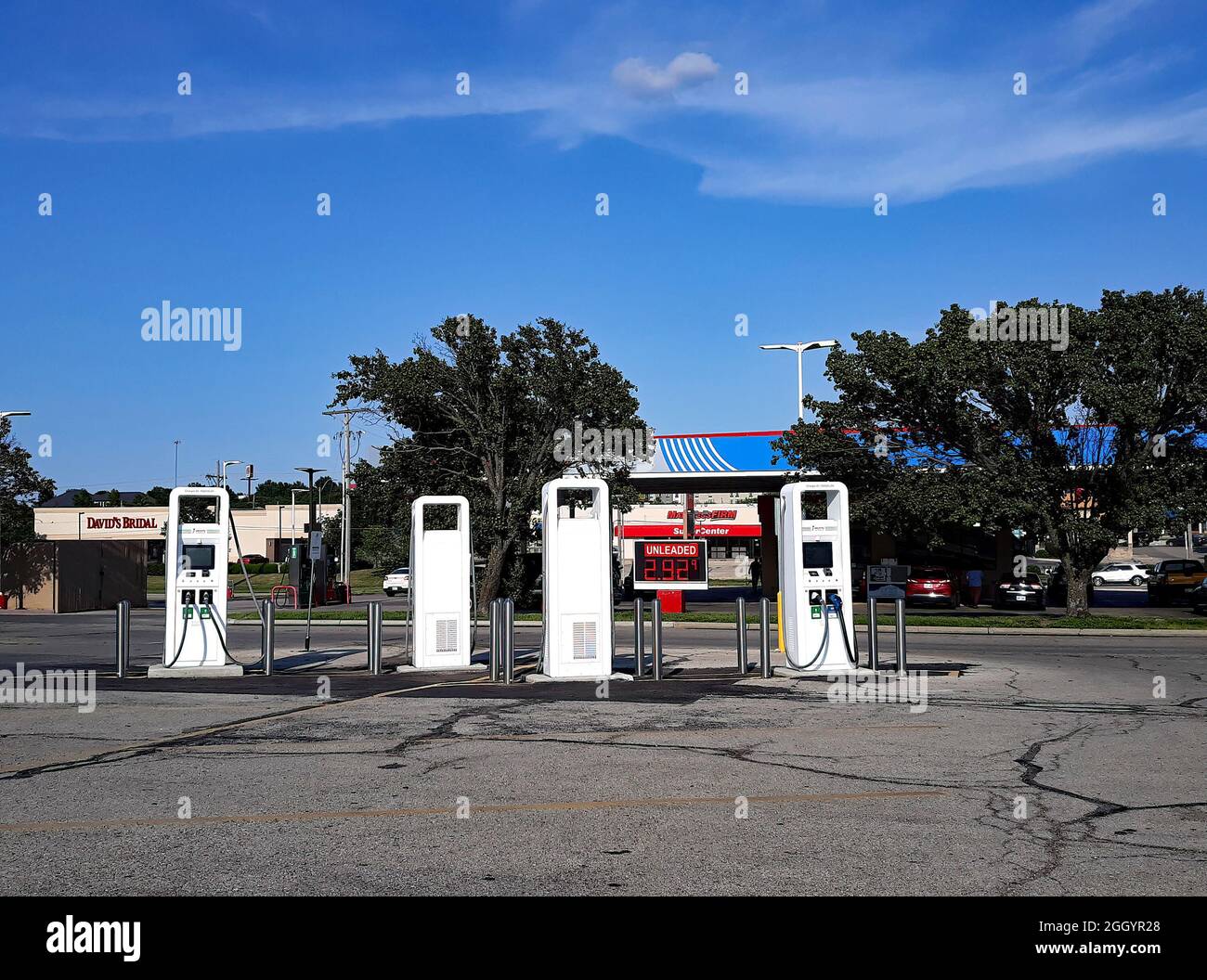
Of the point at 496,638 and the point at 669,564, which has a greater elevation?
the point at 669,564

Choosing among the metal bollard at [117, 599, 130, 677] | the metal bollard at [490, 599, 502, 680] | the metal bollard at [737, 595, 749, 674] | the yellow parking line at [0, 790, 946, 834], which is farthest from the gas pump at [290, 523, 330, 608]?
the yellow parking line at [0, 790, 946, 834]

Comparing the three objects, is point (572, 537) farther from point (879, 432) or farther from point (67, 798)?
point (879, 432)

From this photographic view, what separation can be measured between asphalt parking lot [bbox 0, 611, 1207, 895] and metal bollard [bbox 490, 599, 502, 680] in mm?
709

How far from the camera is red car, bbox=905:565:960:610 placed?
37.2 metres

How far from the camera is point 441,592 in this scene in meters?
16.6

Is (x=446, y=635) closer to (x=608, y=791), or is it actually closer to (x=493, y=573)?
(x=608, y=791)

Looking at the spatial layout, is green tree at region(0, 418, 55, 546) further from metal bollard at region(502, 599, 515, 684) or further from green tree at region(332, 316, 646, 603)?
metal bollard at region(502, 599, 515, 684)

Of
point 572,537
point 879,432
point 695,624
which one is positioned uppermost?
point 879,432

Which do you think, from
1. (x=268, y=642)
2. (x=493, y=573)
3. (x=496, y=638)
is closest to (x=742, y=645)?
(x=496, y=638)

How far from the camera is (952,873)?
5.84 metres

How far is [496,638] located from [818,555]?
4.46 metres
